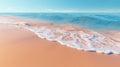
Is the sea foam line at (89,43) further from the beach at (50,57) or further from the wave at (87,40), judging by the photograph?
the beach at (50,57)

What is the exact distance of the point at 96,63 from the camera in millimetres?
3656

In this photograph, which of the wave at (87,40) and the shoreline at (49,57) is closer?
the shoreline at (49,57)

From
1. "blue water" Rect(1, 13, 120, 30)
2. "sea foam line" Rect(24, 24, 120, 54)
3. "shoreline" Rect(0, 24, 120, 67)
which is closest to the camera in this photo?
"shoreline" Rect(0, 24, 120, 67)

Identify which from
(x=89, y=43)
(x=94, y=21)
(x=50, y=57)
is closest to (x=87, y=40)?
(x=89, y=43)

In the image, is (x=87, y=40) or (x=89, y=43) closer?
(x=89, y=43)

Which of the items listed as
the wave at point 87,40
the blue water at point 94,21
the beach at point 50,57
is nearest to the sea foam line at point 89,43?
the wave at point 87,40

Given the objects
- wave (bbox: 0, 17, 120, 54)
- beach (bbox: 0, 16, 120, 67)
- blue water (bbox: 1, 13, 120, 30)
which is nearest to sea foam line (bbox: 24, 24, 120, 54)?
wave (bbox: 0, 17, 120, 54)

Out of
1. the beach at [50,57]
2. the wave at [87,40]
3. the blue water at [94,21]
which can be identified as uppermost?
the beach at [50,57]

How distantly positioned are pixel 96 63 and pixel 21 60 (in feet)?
5.31

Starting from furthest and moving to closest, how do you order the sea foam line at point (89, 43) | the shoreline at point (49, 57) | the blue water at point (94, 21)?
1. the blue water at point (94, 21)
2. the sea foam line at point (89, 43)
3. the shoreline at point (49, 57)

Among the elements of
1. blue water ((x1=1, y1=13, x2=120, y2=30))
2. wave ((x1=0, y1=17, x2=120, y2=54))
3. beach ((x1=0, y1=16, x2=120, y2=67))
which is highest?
beach ((x1=0, y1=16, x2=120, y2=67))

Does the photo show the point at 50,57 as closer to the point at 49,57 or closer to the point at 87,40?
the point at 49,57

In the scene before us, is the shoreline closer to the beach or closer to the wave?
the beach

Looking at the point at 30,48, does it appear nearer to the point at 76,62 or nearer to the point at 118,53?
the point at 76,62
